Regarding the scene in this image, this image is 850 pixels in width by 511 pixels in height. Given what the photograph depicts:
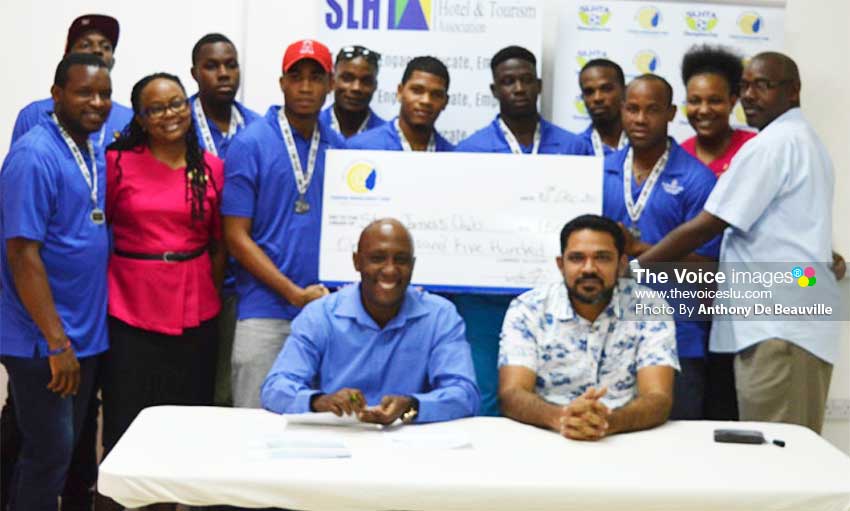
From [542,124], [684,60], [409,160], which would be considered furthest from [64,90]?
[684,60]

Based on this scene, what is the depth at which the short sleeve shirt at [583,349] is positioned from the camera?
3.99 metres

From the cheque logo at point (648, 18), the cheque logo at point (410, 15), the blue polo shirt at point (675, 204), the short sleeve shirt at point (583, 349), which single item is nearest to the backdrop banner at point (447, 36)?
the cheque logo at point (410, 15)

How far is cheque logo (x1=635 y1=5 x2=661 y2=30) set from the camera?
18.0 feet

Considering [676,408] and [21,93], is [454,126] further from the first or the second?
[21,93]

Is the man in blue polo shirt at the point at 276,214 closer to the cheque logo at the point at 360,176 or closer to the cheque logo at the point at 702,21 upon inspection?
the cheque logo at the point at 360,176

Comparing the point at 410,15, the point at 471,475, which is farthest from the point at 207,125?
the point at 471,475

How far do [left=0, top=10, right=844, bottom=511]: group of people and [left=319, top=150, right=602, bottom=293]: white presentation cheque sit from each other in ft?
0.42

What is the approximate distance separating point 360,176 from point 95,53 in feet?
4.61

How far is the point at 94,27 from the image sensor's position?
208 inches

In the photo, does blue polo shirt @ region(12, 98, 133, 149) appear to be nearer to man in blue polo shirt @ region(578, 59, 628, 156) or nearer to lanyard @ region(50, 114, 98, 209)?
lanyard @ region(50, 114, 98, 209)

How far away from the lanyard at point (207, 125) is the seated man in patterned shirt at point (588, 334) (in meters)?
1.62

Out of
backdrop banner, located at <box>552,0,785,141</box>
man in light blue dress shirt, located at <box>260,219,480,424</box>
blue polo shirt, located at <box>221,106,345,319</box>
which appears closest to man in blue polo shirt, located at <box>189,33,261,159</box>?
blue polo shirt, located at <box>221,106,345,319</box>

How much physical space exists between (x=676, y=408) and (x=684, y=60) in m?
1.80

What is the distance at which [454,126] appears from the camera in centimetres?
549
